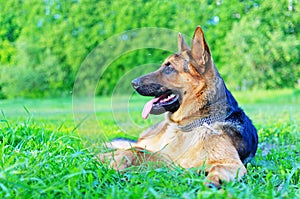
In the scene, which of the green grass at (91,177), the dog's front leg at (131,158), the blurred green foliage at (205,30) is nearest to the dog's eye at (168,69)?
the dog's front leg at (131,158)

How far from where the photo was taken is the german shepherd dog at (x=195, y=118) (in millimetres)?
3314

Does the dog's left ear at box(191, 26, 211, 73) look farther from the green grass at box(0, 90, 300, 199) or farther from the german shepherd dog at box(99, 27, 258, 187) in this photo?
the green grass at box(0, 90, 300, 199)

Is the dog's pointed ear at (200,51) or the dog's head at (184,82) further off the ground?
the dog's pointed ear at (200,51)

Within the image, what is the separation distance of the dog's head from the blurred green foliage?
15260 mm

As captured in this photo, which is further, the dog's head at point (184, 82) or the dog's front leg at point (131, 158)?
the dog's head at point (184, 82)

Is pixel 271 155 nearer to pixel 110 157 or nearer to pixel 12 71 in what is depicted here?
pixel 110 157

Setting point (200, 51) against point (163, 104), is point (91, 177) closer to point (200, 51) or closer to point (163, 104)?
point (163, 104)

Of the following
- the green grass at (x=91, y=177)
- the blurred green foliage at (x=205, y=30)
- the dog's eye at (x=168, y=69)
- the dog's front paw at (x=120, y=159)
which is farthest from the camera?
the blurred green foliage at (x=205, y=30)

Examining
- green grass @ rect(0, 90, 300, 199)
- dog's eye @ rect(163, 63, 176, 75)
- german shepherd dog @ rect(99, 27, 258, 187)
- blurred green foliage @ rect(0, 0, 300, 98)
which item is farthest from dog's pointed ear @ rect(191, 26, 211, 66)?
blurred green foliage @ rect(0, 0, 300, 98)

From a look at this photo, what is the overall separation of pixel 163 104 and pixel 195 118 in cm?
41

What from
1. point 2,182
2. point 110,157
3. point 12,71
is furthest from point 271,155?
point 12,71

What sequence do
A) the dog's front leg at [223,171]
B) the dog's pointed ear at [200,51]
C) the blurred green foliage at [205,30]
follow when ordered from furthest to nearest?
1. the blurred green foliage at [205,30]
2. the dog's pointed ear at [200,51]
3. the dog's front leg at [223,171]

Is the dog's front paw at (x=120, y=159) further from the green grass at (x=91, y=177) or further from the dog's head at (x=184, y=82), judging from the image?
the dog's head at (x=184, y=82)

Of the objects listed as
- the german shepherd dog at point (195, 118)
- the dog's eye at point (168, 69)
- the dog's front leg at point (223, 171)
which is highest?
the dog's eye at point (168, 69)
